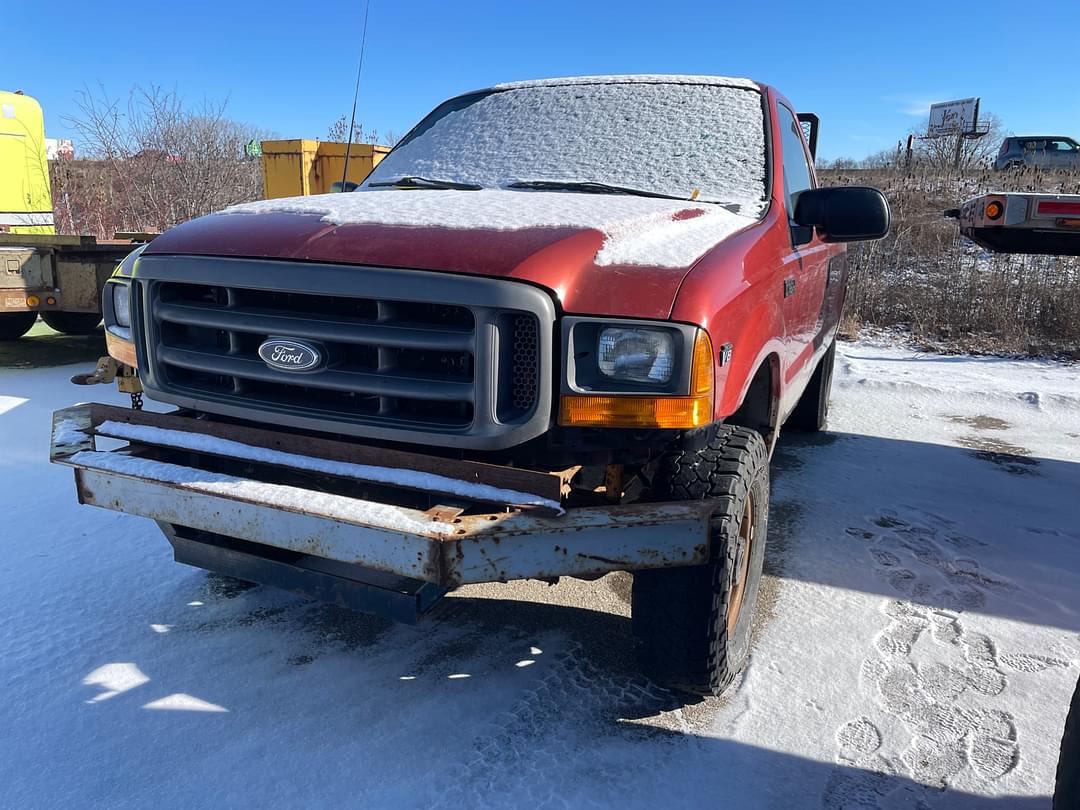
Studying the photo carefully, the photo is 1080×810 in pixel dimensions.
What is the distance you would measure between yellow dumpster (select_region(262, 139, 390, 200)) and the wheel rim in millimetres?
8256

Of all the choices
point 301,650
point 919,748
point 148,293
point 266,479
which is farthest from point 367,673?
point 919,748

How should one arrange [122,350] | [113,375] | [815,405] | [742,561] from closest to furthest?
[742,561], [122,350], [113,375], [815,405]

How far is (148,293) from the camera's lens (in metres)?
2.57

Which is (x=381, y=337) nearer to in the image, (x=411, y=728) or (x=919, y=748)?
(x=411, y=728)

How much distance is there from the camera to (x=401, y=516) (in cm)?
202

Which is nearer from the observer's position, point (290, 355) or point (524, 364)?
point (524, 364)

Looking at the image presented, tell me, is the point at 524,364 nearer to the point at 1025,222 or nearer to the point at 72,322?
the point at 1025,222

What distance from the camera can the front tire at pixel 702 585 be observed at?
223 centimetres

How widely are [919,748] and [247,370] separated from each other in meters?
2.34

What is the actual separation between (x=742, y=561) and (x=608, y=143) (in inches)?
72.6

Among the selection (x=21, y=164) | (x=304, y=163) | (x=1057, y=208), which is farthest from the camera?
(x=304, y=163)

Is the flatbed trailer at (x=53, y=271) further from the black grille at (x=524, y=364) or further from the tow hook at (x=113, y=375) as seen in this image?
the black grille at (x=524, y=364)

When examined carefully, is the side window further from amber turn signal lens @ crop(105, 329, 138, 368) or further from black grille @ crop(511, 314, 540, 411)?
amber turn signal lens @ crop(105, 329, 138, 368)

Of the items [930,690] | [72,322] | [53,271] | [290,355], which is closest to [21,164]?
[72,322]
